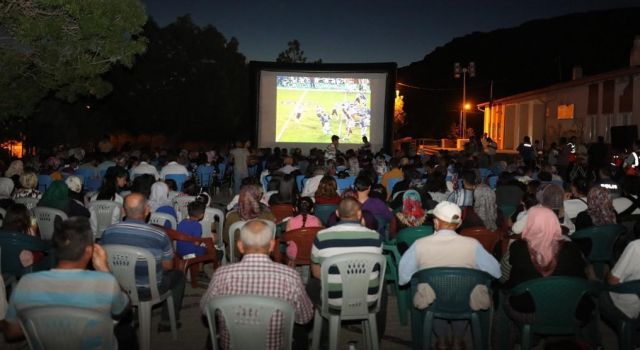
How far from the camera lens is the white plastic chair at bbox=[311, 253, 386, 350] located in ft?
12.6

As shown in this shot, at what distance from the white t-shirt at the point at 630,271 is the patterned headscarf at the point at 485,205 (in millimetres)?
2516

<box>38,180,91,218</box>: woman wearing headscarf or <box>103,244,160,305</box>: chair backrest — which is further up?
<box>38,180,91,218</box>: woman wearing headscarf

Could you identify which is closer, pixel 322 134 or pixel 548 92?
pixel 322 134

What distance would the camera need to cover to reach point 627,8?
277 ft

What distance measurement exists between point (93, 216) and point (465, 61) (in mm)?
78678

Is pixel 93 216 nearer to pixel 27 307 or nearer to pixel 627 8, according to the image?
pixel 27 307

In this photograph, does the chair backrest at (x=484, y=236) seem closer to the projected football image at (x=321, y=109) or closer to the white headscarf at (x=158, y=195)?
the white headscarf at (x=158, y=195)

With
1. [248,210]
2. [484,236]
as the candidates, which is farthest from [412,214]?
[248,210]

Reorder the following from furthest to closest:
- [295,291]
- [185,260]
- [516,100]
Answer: [516,100] → [185,260] → [295,291]

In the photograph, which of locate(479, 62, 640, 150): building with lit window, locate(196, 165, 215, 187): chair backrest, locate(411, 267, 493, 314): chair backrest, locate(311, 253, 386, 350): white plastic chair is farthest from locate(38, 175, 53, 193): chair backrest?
locate(479, 62, 640, 150): building with lit window

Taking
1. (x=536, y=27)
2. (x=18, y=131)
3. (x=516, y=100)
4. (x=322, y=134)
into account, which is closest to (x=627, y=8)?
(x=536, y=27)

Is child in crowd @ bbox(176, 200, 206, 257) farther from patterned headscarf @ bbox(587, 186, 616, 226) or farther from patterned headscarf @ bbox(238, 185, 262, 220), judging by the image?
patterned headscarf @ bbox(587, 186, 616, 226)

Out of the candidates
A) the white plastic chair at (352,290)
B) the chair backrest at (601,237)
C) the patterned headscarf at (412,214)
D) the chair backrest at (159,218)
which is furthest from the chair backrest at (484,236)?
the chair backrest at (159,218)

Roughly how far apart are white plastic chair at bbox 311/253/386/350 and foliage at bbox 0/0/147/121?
5.72m
